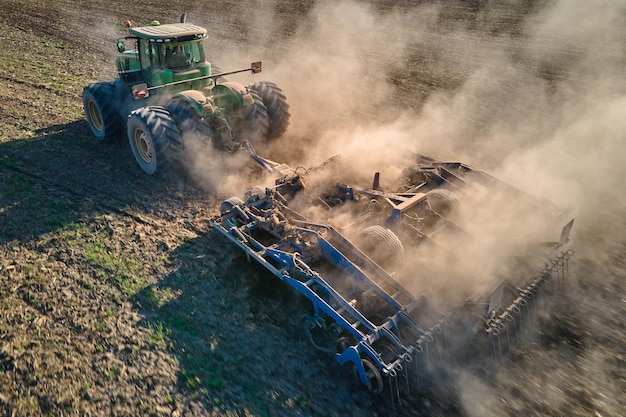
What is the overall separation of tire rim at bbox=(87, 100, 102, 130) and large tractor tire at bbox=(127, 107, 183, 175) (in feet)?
6.08

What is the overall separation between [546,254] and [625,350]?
1.34m

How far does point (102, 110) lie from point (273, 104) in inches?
129

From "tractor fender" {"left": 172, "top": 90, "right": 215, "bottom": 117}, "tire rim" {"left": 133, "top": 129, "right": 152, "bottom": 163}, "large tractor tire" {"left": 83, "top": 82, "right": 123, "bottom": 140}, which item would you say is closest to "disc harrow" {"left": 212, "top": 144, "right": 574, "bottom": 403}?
"tractor fender" {"left": 172, "top": 90, "right": 215, "bottom": 117}

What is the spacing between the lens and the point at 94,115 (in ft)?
30.9

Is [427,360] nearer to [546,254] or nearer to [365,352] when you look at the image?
[365,352]

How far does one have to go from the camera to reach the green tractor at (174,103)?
764 cm

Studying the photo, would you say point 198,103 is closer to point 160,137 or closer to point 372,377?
point 160,137

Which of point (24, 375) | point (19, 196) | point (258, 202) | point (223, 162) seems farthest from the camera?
point (223, 162)

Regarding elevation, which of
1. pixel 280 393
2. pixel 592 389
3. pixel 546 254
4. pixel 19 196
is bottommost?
pixel 19 196

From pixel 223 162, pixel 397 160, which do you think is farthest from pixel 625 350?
pixel 223 162

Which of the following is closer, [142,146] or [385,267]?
[385,267]

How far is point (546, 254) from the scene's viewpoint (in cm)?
585

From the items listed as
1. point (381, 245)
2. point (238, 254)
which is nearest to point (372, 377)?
point (381, 245)

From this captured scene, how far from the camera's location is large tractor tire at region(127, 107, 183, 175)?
293 inches
